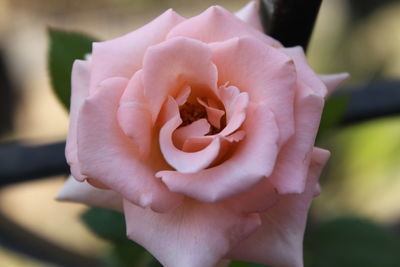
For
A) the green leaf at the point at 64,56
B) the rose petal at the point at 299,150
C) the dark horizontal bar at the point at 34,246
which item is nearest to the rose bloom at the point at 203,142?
the rose petal at the point at 299,150

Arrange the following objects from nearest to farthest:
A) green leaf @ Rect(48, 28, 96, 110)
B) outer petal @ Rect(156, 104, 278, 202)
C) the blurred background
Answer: outer petal @ Rect(156, 104, 278, 202), green leaf @ Rect(48, 28, 96, 110), the blurred background

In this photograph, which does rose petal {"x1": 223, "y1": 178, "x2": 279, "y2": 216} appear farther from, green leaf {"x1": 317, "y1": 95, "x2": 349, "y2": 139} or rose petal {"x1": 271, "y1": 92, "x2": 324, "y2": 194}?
green leaf {"x1": 317, "y1": 95, "x2": 349, "y2": 139}

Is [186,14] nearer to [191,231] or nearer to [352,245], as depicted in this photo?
[352,245]

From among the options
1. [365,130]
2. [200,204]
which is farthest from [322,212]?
[200,204]

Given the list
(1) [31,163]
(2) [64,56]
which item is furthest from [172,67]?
(1) [31,163]

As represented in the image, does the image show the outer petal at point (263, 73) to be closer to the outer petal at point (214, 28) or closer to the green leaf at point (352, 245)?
the outer petal at point (214, 28)

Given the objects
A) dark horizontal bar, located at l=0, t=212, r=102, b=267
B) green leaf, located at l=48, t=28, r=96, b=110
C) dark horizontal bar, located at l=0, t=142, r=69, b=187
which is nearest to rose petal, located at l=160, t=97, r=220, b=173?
green leaf, located at l=48, t=28, r=96, b=110

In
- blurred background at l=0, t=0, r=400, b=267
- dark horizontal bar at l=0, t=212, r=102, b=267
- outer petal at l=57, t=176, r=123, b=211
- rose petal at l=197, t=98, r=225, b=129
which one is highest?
rose petal at l=197, t=98, r=225, b=129
